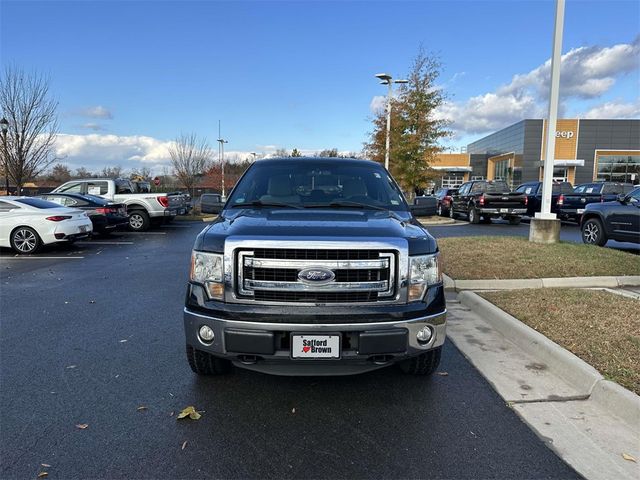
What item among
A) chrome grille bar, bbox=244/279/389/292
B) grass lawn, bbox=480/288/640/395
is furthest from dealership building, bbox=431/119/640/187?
chrome grille bar, bbox=244/279/389/292

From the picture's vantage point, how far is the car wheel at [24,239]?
1071 cm

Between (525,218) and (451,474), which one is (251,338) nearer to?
(451,474)

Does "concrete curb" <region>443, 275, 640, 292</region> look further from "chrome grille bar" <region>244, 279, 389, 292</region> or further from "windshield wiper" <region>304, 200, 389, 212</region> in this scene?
"chrome grille bar" <region>244, 279, 389, 292</region>

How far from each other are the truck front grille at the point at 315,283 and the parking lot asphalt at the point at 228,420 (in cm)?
86

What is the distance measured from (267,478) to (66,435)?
1.41 meters

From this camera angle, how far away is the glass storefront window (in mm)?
51812

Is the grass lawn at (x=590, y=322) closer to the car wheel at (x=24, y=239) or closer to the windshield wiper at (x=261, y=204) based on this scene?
the windshield wiper at (x=261, y=204)

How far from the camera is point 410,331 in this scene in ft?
9.67

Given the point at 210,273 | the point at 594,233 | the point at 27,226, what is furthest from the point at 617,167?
the point at 210,273

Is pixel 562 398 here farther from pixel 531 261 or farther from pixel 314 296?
pixel 531 261

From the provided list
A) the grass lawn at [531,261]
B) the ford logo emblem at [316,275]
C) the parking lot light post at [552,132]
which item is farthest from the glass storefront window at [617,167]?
the ford logo emblem at [316,275]

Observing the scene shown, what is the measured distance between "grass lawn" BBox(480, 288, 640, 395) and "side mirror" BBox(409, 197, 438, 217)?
1585 mm

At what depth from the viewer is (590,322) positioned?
4574 millimetres

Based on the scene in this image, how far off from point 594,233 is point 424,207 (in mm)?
8152
